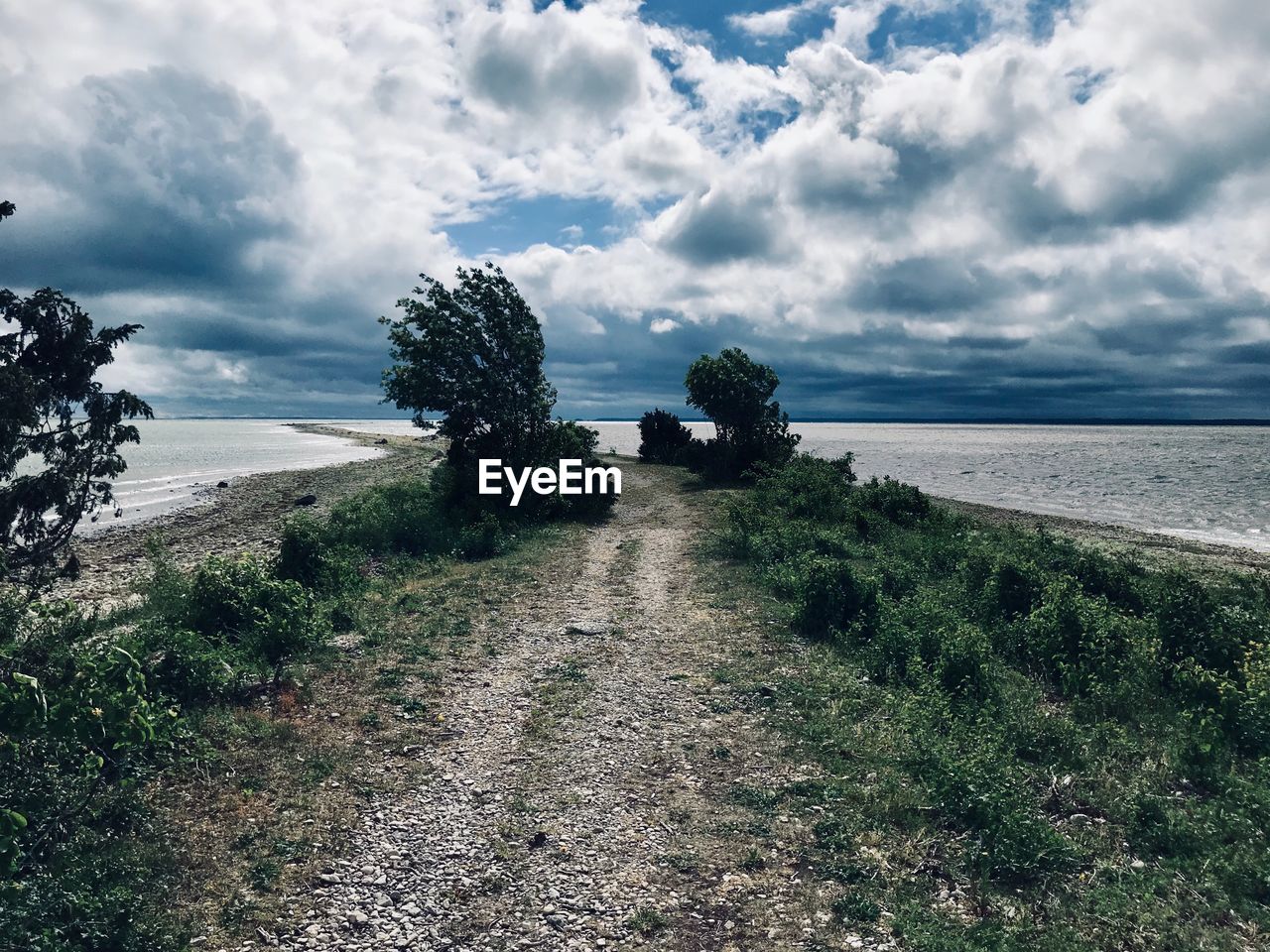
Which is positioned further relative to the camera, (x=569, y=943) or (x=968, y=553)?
(x=968, y=553)

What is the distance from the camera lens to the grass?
23.8ft

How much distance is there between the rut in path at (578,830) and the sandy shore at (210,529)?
11590mm

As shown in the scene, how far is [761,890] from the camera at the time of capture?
7.56m

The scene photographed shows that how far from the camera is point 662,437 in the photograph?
66.6 meters

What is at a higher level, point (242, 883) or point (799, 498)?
point (799, 498)

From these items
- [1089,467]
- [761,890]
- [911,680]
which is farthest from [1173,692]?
[1089,467]

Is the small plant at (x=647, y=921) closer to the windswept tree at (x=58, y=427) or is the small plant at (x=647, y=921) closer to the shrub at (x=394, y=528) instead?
the windswept tree at (x=58, y=427)

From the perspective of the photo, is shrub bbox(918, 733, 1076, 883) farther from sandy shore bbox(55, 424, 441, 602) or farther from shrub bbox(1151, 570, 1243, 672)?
sandy shore bbox(55, 424, 441, 602)

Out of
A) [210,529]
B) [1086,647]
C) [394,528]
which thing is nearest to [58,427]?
[394,528]

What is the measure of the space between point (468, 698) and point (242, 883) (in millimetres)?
5385

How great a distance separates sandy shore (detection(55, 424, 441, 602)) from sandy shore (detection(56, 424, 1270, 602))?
37mm

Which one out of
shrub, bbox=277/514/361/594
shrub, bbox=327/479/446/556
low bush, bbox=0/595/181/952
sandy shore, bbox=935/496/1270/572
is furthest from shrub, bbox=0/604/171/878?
sandy shore, bbox=935/496/1270/572

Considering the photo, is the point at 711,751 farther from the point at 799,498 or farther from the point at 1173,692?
the point at 799,498

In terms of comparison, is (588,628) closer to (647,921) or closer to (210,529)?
(647,921)
